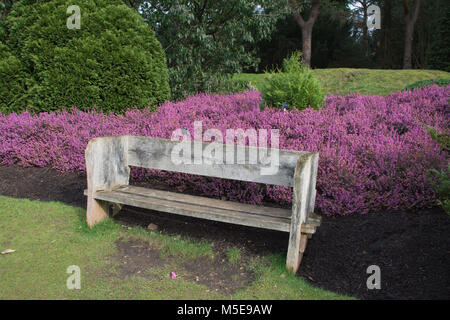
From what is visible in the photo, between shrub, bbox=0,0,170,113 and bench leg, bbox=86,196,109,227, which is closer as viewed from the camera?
bench leg, bbox=86,196,109,227

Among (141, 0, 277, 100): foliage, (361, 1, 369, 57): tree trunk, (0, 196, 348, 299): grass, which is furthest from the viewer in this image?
(361, 1, 369, 57): tree trunk

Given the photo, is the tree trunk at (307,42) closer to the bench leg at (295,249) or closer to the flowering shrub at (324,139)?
the flowering shrub at (324,139)

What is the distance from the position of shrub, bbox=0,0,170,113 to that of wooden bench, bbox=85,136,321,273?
2729 mm

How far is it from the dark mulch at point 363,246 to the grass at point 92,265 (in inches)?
8.1

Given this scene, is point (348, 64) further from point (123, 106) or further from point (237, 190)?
point (237, 190)

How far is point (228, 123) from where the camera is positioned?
5.59 meters

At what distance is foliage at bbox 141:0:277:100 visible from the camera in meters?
8.44

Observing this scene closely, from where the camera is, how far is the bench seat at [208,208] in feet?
10.0

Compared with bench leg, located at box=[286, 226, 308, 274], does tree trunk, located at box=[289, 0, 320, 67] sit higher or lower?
higher

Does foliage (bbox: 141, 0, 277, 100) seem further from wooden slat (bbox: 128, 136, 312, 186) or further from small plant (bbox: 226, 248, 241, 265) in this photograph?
small plant (bbox: 226, 248, 241, 265)

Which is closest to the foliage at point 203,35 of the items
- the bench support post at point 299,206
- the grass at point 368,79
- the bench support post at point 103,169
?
the grass at point 368,79

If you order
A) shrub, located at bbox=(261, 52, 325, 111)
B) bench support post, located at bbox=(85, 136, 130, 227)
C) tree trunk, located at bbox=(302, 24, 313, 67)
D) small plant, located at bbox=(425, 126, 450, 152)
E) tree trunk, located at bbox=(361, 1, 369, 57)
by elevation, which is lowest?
bench support post, located at bbox=(85, 136, 130, 227)

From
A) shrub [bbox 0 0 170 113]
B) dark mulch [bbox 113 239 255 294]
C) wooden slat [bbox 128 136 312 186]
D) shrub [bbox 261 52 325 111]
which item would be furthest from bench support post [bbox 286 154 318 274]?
shrub [bbox 0 0 170 113]
